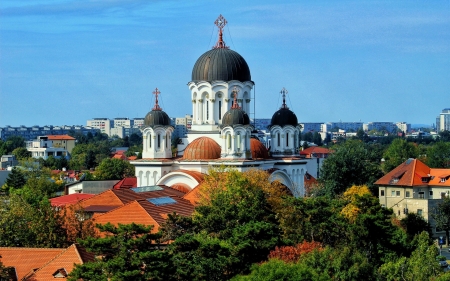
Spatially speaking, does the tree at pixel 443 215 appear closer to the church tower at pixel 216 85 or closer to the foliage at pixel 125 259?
the church tower at pixel 216 85

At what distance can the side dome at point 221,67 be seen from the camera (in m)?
45.1

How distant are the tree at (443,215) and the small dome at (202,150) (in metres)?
10.9

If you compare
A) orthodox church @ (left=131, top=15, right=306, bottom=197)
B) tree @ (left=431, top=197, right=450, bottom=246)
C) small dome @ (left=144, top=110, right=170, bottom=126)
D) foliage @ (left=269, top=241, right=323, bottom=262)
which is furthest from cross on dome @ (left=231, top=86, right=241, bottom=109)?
foliage @ (left=269, top=241, right=323, bottom=262)

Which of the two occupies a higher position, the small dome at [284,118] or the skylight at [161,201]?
the small dome at [284,118]

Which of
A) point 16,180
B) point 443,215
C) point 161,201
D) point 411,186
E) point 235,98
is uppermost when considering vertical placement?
point 235,98

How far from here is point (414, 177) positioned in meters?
49.3

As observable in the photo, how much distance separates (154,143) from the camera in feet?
147

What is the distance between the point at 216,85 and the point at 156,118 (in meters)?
3.39

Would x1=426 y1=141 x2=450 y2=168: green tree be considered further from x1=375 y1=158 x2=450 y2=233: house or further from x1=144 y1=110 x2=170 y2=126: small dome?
x1=144 y1=110 x2=170 y2=126: small dome

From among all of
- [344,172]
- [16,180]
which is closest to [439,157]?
[344,172]

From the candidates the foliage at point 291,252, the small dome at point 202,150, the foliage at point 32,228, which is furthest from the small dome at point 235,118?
the foliage at point 291,252

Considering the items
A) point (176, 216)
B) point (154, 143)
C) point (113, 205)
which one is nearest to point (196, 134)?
point (154, 143)

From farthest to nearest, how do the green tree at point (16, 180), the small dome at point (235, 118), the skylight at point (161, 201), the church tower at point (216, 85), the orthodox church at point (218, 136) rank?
1. the green tree at point (16, 180)
2. the church tower at point (216, 85)
3. the orthodox church at point (218, 136)
4. the small dome at point (235, 118)
5. the skylight at point (161, 201)

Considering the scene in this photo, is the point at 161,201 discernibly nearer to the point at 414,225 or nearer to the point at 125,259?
the point at 414,225
